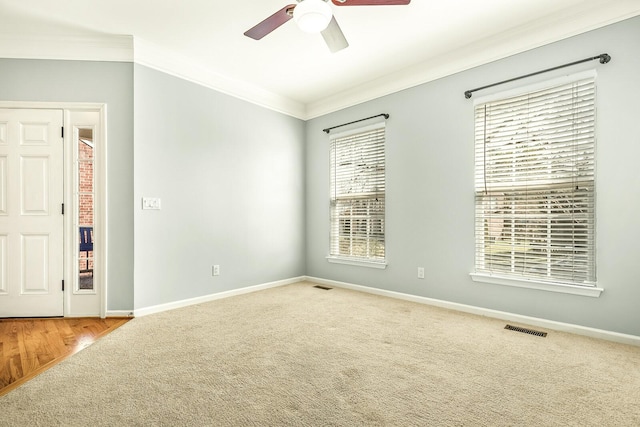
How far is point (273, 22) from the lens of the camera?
2.36 meters

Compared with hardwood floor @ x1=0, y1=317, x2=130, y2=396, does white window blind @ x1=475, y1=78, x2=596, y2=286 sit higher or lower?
higher

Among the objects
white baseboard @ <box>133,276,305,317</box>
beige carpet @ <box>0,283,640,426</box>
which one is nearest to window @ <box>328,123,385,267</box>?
white baseboard @ <box>133,276,305,317</box>

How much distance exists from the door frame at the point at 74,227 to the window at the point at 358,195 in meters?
2.87

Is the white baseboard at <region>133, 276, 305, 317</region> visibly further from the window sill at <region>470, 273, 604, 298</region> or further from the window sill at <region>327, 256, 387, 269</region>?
the window sill at <region>470, 273, 604, 298</region>

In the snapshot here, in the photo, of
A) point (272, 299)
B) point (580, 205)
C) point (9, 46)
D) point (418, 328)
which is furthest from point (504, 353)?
point (9, 46)

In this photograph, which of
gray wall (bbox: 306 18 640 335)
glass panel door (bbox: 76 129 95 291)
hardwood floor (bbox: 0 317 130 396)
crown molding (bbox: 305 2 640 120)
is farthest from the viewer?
glass panel door (bbox: 76 129 95 291)

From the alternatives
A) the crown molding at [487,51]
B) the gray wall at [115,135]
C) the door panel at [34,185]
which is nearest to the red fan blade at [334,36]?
the crown molding at [487,51]

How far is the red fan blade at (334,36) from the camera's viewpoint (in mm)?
2352

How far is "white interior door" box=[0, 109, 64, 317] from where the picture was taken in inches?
125

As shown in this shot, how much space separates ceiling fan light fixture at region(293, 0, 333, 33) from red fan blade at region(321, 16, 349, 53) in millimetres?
316

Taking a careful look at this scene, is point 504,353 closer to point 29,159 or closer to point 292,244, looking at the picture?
point 292,244

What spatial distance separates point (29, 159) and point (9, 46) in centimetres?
110

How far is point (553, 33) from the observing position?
288cm

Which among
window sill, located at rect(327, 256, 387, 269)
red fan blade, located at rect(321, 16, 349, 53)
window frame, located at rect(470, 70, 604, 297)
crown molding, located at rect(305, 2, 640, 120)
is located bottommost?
window sill, located at rect(327, 256, 387, 269)
